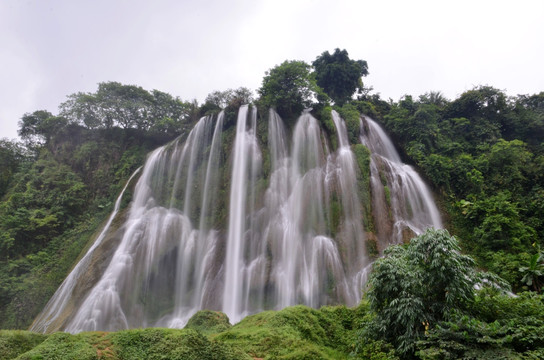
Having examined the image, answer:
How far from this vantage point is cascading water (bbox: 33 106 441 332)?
515 inches

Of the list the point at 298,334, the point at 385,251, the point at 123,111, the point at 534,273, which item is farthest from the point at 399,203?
the point at 123,111

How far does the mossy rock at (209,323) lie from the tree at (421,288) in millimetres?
5094

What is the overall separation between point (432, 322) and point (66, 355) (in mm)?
6937

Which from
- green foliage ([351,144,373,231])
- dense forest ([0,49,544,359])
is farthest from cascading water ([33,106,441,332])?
dense forest ([0,49,544,359])

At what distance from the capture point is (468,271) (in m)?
5.65

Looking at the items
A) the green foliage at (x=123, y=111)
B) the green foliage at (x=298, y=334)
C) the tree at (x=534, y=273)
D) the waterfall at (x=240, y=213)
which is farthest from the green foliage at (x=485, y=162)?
the green foliage at (x=123, y=111)

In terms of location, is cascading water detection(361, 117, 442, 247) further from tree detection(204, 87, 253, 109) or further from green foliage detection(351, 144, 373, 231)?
tree detection(204, 87, 253, 109)

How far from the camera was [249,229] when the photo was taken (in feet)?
53.4

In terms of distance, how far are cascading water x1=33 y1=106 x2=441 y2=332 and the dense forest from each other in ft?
6.93

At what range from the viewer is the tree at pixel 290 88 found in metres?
20.4

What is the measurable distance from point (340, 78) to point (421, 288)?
23.8m

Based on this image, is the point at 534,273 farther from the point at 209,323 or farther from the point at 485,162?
the point at 209,323

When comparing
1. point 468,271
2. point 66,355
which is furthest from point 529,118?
point 66,355

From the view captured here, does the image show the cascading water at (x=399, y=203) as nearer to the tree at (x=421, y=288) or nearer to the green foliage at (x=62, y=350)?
the tree at (x=421, y=288)
